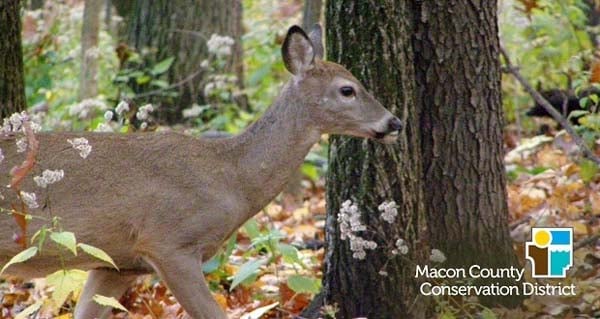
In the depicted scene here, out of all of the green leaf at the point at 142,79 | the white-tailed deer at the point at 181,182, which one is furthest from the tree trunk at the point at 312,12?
the white-tailed deer at the point at 181,182

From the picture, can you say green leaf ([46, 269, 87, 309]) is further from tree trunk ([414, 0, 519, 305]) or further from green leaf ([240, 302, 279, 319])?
tree trunk ([414, 0, 519, 305])

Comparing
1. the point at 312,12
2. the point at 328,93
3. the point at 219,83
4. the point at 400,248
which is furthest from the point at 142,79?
the point at 400,248

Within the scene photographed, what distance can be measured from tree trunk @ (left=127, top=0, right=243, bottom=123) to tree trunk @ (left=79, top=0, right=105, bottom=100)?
3.30 feet

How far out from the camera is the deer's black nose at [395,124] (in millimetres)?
6051

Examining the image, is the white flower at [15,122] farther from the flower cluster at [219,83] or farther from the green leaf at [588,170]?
Result: the flower cluster at [219,83]

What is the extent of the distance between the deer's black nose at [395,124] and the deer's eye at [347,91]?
33cm

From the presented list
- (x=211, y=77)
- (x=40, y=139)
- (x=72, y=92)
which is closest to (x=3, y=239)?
(x=40, y=139)

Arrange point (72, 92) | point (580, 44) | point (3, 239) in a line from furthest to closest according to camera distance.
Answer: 1. point (72, 92)
2. point (580, 44)
3. point (3, 239)

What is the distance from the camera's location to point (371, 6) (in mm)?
6094

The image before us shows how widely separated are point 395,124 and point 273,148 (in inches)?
29.8

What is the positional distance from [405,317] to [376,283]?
0.76ft

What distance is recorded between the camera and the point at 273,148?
648 cm

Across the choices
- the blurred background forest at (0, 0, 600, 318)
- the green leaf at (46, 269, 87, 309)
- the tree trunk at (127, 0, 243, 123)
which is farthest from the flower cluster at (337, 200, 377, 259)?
the tree trunk at (127, 0, 243, 123)

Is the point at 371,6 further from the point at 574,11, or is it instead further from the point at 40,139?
the point at 574,11
